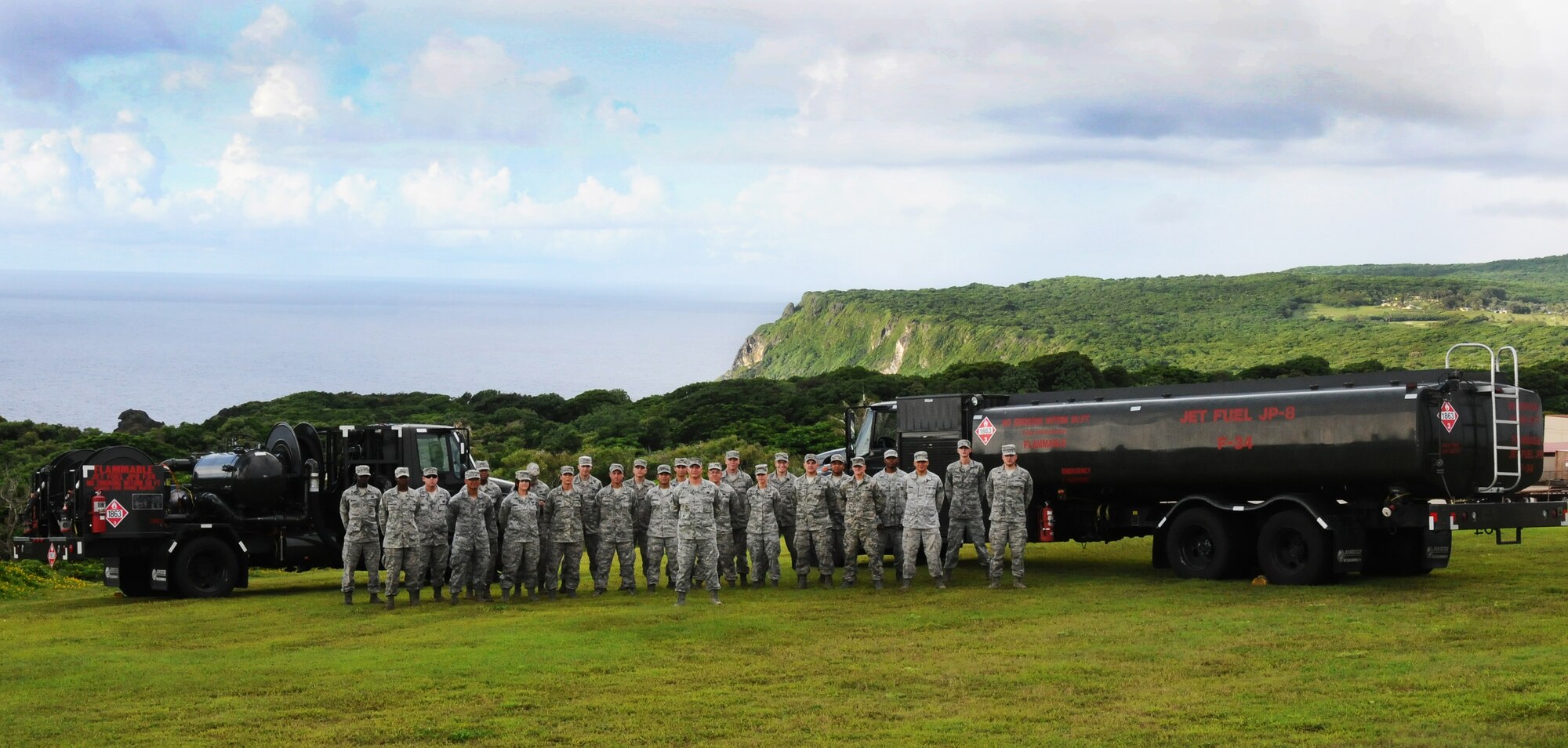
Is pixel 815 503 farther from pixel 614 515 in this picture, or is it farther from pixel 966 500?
pixel 614 515

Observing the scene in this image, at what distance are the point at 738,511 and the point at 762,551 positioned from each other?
0.59m

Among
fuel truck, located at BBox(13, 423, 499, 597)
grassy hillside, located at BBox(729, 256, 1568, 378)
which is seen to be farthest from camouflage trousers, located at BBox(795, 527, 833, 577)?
grassy hillside, located at BBox(729, 256, 1568, 378)

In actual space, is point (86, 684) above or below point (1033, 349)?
below

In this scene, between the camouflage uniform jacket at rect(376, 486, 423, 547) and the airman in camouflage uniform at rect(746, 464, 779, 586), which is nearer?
the camouflage uniform jacket at rect(376, 486, 423, 547)

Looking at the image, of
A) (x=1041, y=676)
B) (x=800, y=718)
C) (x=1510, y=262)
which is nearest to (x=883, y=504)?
(x=1041, y=676)

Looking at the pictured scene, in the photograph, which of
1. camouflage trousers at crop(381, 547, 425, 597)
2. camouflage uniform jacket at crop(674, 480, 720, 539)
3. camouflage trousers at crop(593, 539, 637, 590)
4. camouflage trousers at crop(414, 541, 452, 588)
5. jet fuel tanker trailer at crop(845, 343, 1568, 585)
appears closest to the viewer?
jet fuel tanker trailer at crop(845, 343, 1568, 585)

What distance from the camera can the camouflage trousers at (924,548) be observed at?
710 inches

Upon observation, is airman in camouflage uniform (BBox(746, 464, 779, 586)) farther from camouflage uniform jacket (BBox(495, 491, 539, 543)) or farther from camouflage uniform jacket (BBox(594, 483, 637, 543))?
camouflage uniform jacket (BBox(495, 491, 539, 543))

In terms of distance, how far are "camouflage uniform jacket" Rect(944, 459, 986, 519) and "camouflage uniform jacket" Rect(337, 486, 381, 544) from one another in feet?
23.1

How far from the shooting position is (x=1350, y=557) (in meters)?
17.1

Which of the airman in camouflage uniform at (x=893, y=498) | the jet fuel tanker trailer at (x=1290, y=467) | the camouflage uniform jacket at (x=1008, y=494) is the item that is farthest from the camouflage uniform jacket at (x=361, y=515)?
the jet fuel tanker trailer at (x=1290, y=467)

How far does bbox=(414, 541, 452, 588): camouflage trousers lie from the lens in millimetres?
17703

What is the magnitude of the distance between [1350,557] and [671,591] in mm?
7999

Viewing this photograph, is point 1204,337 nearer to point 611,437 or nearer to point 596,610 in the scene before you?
point 611,437
